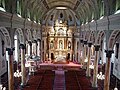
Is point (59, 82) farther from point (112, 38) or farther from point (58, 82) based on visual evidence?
point (112, 38)

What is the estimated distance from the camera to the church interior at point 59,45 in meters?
18.2

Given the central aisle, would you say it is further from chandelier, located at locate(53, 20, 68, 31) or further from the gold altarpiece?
chandelier, located at locate(53, 20, 68, 31)

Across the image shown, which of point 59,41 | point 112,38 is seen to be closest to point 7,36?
point 112,38

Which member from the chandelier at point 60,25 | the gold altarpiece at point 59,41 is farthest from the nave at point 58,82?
the chandelier at point 60,25

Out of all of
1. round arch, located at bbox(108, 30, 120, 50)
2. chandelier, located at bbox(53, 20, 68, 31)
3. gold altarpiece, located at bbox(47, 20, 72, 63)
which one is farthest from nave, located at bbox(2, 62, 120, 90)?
chandelier, located at bbox(53, 20, 68, 31)

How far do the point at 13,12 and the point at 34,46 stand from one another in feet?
63.1

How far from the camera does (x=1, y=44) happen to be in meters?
29.5

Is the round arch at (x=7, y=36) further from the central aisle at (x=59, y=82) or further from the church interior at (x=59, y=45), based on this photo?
the central aisle at (x=59, y=82)

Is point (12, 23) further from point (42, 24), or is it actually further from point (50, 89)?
point (42, 24)

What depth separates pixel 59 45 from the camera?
4453 cm

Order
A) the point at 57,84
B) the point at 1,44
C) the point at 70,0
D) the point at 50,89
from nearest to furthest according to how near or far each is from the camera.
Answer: the point at 50,89 → the point at 57,84 → the point at 1,44 → the point at 70,0

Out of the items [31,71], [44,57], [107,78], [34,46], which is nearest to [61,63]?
[44,57]

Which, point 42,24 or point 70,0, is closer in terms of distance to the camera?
point 70,0

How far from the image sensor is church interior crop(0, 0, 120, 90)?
18172 mm
